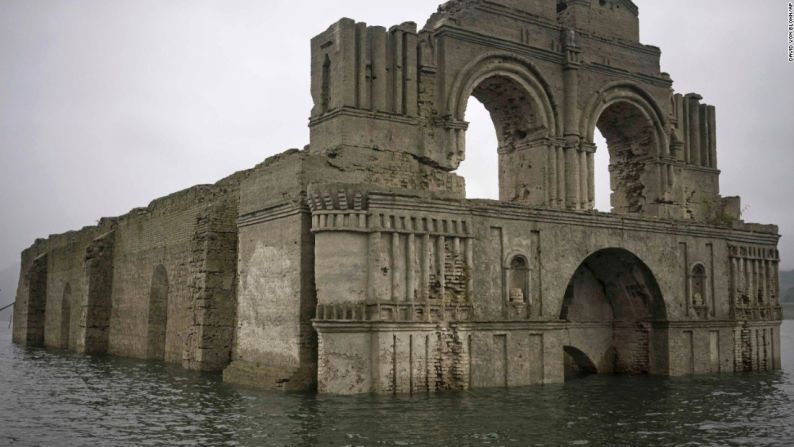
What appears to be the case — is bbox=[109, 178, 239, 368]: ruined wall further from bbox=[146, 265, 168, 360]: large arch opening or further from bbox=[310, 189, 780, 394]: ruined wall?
bbox=[310, 189, 780, 394]: ruined wall

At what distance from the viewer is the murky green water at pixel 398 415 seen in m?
10.9

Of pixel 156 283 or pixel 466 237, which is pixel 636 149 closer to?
pixel 466 237

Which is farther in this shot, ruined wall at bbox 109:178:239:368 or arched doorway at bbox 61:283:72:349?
arched doorway at bbox 61:283:72:349

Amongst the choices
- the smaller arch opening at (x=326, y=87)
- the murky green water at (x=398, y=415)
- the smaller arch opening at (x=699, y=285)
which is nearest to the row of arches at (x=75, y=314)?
the murky green water at (x=398, y=415)

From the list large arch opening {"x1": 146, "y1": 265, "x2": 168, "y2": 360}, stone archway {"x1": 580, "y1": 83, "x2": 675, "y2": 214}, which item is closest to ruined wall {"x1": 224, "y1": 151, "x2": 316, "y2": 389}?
large arch opening {"x1": 146, "y1": 265, "x2": 168, "y2": 360}

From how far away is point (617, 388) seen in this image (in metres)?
16.9

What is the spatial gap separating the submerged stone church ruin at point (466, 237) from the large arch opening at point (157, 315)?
0.26 feet

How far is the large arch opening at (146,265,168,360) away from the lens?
24.9 m

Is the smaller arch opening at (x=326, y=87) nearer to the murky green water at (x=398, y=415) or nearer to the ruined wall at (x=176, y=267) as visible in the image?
the ruined wall at (x=176, y=267)

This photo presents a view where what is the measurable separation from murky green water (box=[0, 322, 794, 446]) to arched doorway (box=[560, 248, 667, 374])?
1.66m

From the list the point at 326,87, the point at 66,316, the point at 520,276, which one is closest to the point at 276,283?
the point at 326,87

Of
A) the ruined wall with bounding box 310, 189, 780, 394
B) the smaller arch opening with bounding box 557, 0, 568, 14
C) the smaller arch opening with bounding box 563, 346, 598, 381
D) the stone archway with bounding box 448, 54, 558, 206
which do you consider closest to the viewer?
the ruined wall with bounding box 310, 189, 780, 394

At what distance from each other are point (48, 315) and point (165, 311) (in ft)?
43.5

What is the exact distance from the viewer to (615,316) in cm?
2059
